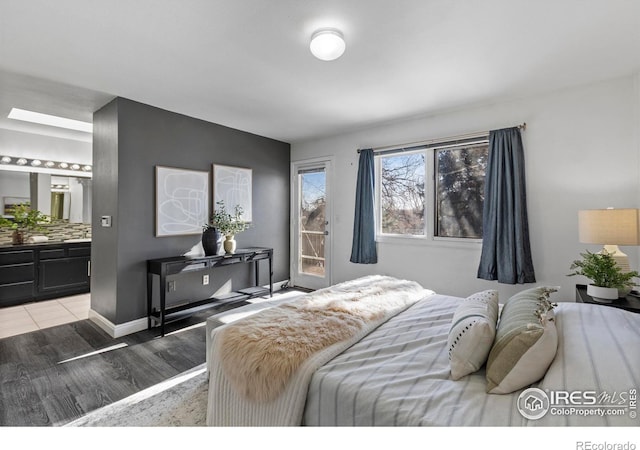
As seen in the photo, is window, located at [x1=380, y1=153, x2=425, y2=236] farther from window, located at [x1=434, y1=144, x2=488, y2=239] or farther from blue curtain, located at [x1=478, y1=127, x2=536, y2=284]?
blue curtain, located at [x1=478, y1=127, x2=536, y2=284]

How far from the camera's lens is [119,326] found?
314 cm

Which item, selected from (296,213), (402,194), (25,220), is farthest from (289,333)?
(25,220)

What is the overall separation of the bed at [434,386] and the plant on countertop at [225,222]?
2.40m

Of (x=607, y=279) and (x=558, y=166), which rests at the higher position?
(x=558, y=166)

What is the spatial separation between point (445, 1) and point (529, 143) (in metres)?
2.01

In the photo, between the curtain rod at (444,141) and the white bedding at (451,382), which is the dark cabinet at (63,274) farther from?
the white bedding at (451,382)

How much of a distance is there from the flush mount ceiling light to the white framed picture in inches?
95.0

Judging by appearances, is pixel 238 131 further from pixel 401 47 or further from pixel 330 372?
pixel 330 372

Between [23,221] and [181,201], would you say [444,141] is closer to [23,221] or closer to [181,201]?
[181,201]

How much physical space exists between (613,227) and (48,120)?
6134mm

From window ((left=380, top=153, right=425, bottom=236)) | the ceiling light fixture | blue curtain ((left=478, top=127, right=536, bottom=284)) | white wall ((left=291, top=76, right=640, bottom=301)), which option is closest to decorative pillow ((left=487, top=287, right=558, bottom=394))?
blue curtain ((left=478, top=127, right=536, bottom=284))

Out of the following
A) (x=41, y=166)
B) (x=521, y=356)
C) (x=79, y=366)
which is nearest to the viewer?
(x=521, y=356)

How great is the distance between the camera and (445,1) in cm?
176

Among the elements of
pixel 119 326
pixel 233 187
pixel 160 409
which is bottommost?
pixel 160 409
